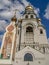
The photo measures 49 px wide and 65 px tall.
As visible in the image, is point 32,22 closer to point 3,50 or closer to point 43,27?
point 43,27

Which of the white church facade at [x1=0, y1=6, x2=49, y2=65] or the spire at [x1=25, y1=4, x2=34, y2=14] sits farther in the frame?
the spire at [x1=25, y1=4, x2=34, y2=14]

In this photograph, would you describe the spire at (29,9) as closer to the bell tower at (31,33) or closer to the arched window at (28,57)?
the bell tower at (31,33)

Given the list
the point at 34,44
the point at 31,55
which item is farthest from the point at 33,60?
the point at 34,44

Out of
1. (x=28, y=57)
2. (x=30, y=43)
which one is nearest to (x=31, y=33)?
(x=30, y=43)

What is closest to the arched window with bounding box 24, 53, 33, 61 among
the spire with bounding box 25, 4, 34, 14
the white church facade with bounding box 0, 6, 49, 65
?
the white church facade with bounding box 0, 6, 49, 65

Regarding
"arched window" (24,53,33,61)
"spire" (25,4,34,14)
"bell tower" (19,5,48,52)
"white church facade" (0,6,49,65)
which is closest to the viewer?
"white church facade" (0,6,49,65)

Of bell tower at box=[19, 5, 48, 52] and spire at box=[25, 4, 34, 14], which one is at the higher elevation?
spire at box=[25, 4, 34, 14]

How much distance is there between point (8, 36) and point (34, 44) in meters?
19.4

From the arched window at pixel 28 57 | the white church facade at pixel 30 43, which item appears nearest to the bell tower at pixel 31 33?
the white church facade at pixel 30 43

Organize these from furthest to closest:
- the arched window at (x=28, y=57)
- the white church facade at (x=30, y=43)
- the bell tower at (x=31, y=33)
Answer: the bell tower at (x=31, y=33), the arched window at (x=28, y=57), the white church facade at (x=30, y=43)

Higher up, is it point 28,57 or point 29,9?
point 29,9

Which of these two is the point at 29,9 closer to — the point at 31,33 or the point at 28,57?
the point at 31,33

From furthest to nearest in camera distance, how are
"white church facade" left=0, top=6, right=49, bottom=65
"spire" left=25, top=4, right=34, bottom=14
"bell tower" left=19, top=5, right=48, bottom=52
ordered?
"spire" left=25, top=4, right=34, bottom=14
"bell tower" left=19, top=5, right=48, bottom=52
"white church facade" left=0, top=6, right=49, bottom=65

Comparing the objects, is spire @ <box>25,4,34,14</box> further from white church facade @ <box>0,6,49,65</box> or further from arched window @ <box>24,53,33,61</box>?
arched window @ <box>24,53,33,61</box>
